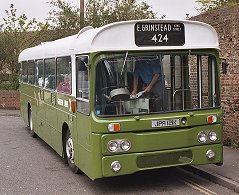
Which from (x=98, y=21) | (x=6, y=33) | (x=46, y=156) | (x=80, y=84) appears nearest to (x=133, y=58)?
(x=80, y=84)

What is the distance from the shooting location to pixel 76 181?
7750mm

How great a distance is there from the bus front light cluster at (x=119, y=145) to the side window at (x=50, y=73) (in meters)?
3.38

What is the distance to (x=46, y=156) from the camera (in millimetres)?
10242

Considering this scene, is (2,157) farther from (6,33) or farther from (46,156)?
(6,33)

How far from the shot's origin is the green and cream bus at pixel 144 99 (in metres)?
6.47

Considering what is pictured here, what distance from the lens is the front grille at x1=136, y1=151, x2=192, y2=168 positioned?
6.61 meters

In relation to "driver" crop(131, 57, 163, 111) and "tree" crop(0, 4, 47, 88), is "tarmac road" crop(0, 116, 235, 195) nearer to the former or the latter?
"driver" crop(131, 57, 163, 111)

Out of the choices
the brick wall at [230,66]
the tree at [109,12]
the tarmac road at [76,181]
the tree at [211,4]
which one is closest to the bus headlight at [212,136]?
the tarmac road at [76,181]

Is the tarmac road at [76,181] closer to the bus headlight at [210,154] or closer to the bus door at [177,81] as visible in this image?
the bus headlight at [210,154]

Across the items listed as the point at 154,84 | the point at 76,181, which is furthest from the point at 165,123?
the point at 76,181

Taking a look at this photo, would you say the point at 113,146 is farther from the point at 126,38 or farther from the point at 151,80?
the point at 126,38

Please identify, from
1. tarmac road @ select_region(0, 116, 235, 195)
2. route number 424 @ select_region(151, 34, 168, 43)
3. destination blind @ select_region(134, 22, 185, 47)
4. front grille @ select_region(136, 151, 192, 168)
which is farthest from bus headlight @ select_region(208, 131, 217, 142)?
route number 424 @ select_region(151, 34, 168, 43)

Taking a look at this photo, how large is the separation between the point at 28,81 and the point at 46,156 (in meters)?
3.69

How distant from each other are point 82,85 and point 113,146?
123cm
